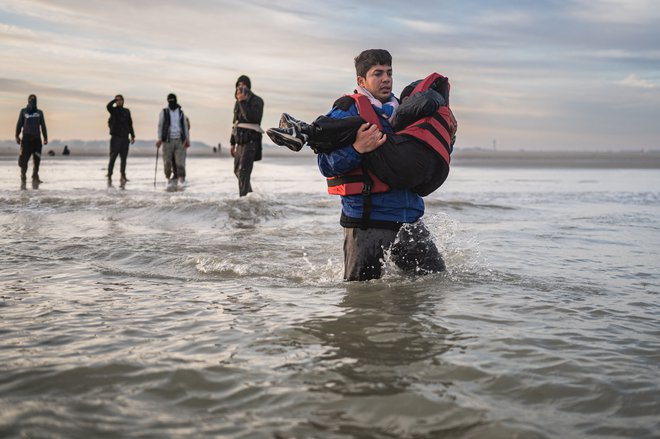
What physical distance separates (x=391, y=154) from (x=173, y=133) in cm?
1268

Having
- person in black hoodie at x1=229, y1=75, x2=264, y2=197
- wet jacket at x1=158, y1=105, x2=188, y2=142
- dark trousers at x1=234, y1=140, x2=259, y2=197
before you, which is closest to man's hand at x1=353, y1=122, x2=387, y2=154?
person in black hoodie at x1=229, y1=75, x2=264, y2=197

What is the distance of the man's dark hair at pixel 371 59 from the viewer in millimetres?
4887

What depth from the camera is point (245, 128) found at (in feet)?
40.3

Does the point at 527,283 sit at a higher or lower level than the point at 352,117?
lower

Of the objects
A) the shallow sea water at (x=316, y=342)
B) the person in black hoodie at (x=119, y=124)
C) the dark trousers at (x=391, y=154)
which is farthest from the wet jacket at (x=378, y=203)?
the person in black hoodie at (x=119, y=124)

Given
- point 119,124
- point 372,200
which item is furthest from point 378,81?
point 119,124

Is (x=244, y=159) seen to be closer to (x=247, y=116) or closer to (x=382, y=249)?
(x=247, y=116)

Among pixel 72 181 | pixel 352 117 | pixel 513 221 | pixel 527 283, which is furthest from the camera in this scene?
pixel 72 181

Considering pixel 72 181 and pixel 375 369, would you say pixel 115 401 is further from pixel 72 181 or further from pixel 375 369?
pixel 72 181

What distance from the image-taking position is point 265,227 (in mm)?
9781

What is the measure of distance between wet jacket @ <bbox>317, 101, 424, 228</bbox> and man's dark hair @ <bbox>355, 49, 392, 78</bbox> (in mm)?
322

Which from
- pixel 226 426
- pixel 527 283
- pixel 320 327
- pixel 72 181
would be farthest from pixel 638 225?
pixel 72 181

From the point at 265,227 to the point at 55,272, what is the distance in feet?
13.8

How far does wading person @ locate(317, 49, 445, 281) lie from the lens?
4824 mm
